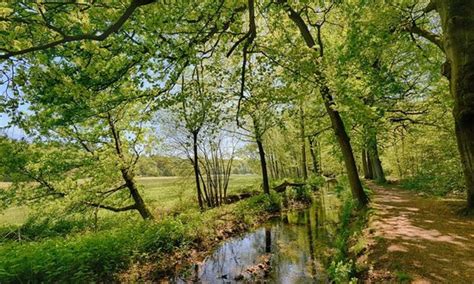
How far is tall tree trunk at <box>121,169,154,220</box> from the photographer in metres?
15.4

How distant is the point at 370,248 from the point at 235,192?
19.5 m

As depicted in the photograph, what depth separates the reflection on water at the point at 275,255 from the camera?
8.36m

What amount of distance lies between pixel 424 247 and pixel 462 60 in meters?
4.33

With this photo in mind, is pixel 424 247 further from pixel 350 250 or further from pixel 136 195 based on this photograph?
pixel 136 195

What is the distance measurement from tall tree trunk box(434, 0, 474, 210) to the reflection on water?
16.5 feet

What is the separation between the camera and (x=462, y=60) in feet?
22.3

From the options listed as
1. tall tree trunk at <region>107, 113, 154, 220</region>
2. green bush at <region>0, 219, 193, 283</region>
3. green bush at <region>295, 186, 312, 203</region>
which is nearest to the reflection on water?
green bush at <region>0, 219, 193, 283</region>

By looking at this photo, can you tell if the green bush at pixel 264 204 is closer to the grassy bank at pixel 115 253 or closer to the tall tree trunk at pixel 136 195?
the grassy bank at pixel 115 253

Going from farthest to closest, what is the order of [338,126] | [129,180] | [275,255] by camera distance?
1. [129,180]
2. [338,126]
3. [275,255]

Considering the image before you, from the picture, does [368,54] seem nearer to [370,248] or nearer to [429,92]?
[429,92]

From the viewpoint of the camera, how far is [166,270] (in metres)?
9.09

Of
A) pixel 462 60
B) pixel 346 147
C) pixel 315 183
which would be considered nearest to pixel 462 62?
pixel 462 60

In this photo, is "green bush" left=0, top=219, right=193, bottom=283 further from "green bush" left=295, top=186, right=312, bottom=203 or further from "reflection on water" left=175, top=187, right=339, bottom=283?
"green bush" left=295, top=186, right=312, bottom=203

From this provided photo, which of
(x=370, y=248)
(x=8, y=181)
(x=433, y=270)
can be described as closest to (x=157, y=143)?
(x=8, y=181)
